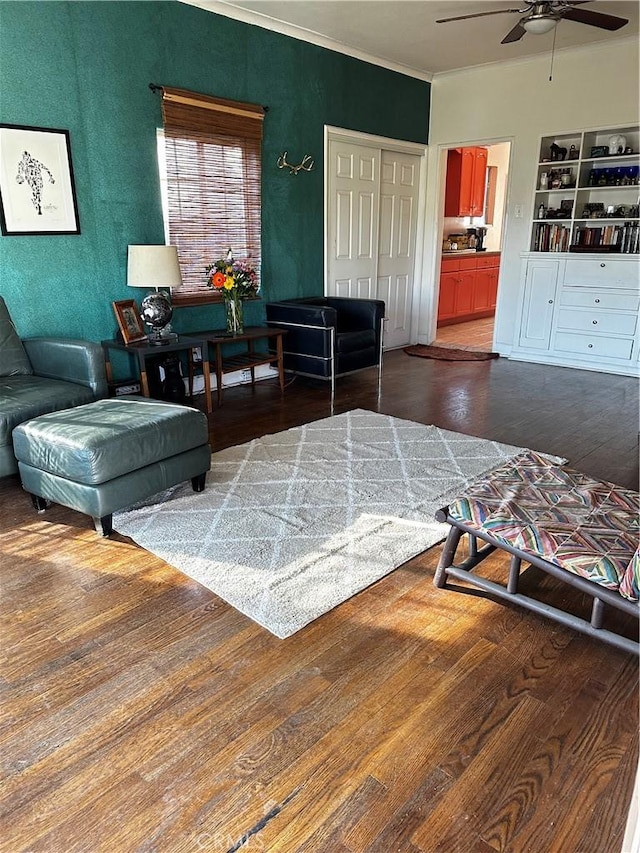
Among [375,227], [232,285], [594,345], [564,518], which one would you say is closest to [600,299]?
[594,345]

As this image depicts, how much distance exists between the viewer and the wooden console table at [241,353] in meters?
4.46

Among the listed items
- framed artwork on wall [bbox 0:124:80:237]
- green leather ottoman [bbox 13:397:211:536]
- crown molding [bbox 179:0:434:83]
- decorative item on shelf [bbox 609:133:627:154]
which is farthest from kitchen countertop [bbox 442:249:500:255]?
green leather ottoman [bbox 13:397:211:536]

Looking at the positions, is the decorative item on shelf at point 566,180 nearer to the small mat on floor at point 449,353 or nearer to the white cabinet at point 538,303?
the white cabinet at point 538,303

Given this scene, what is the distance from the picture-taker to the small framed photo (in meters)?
4.04

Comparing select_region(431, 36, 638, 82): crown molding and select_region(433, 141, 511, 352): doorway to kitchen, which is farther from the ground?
select_region(431, 36, 638, 82): crown molding

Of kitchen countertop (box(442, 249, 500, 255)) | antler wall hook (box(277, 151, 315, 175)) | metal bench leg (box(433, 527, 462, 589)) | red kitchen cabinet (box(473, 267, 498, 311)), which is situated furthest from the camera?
red kitchen cabinet (box(473, 267, 498, 311))

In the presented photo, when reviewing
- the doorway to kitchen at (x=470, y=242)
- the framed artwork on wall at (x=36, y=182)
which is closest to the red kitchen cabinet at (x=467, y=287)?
the doorway to kitchen at (x=470, y=242)

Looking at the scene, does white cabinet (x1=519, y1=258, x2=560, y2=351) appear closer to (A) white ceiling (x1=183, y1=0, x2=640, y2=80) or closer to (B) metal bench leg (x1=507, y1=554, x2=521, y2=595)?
(A) white ceiling (x1=183, y1=0, x2=640, y2=80)

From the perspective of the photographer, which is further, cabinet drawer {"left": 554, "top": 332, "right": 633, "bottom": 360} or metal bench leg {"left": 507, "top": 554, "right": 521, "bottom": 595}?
cabinet drawer {"left": 554, "top": 332, "right": 633, "bottom": 360}

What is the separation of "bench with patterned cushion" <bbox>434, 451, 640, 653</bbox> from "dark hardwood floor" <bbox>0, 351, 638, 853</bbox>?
99mm

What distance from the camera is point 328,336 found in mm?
4688

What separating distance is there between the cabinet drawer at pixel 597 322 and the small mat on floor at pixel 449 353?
2.67 ft

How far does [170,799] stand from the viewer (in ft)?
4.55

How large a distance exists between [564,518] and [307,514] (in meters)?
1.21
